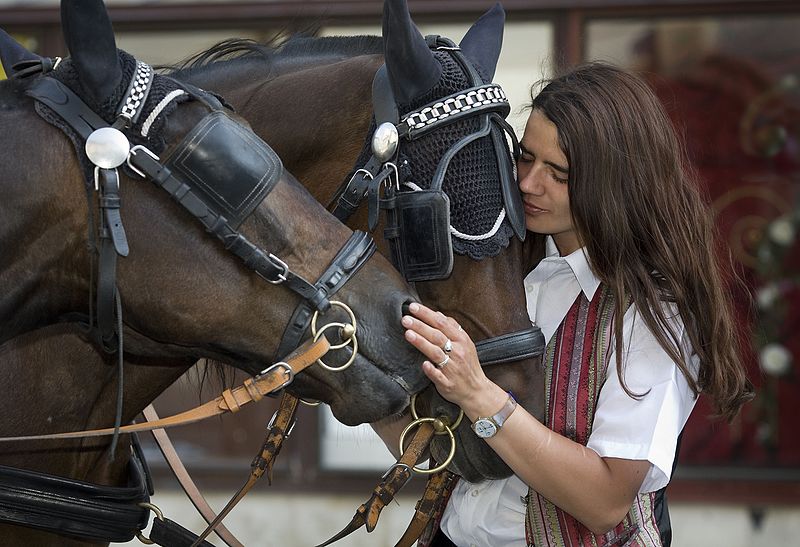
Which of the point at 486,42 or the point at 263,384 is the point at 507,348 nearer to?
the point at 263,384

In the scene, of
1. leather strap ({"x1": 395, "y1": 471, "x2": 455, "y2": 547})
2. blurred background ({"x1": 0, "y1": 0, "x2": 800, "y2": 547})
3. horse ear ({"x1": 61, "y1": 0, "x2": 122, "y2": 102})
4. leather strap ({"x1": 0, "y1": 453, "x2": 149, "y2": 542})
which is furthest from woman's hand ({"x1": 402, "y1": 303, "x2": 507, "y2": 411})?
blurred background ({"x1": 0, "y1": 0, "x2": 800, "y2": 547})

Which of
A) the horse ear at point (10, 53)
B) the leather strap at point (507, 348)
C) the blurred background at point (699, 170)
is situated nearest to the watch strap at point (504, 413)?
the leather strap at point (507, 348)

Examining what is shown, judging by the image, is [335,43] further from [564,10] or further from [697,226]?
[564,10]

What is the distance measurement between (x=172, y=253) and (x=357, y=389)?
15.1 inches

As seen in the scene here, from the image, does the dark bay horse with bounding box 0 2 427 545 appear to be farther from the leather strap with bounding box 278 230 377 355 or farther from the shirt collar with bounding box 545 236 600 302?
the shirt collar with bounding box 545 236 600 302

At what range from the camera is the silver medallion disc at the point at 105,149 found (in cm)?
140

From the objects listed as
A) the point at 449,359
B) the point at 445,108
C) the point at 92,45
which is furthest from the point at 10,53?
the point at 449,359

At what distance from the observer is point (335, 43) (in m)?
2.17

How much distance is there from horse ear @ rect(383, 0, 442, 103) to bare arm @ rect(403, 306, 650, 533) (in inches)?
18.8

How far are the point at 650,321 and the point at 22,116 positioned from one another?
1.14 meters

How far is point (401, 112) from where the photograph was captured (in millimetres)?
1822

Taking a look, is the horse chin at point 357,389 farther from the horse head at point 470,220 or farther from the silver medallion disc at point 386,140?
the silver medallion disc at point 386,140

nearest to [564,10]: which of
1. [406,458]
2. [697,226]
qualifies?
[697,226]

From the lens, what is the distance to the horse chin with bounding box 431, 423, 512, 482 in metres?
1.79
